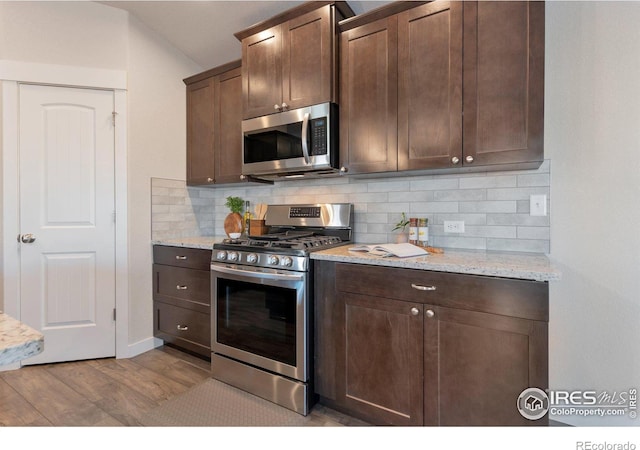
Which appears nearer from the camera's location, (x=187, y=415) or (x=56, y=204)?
(x=187, y=415)

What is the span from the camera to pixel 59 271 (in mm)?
2420

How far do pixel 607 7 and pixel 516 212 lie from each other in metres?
1.09

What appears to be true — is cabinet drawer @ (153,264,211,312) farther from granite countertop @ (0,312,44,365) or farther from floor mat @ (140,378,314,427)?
granite countertop @ (0,312,44,365)

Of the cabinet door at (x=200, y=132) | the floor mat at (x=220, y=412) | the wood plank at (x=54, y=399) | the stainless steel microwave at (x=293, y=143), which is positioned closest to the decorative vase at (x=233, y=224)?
the cabinet door at (x=200, y=132)

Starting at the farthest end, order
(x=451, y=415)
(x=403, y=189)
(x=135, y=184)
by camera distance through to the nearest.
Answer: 1. (x=135, y=184)
2. (x=403, y=189)
3. (x=451, y=415)

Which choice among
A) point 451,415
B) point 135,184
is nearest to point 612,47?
point 451,415

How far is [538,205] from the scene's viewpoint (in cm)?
178

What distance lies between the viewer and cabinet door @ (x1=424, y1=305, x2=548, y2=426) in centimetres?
127

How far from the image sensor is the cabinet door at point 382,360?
4.95 ft

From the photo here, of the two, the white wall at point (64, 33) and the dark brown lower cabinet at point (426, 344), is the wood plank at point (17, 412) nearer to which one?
the dark brown lower cabinet at point (426, 344)

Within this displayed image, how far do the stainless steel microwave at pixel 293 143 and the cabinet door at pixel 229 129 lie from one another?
283 millimetres

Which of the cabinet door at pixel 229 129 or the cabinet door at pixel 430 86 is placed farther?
the cabinet door at pixel 229 129

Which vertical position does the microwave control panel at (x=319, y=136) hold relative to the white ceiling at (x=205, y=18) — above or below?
below

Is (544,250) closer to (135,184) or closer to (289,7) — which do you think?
(289,7)
